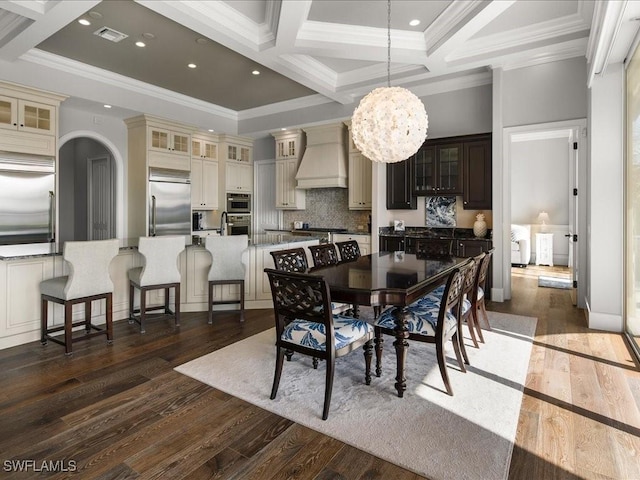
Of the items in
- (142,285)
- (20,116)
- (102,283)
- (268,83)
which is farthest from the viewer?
(268,83)

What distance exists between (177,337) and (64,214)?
5.43m

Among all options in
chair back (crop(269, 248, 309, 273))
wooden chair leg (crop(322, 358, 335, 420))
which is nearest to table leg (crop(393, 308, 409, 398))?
wooden chair leg (crop(322, 358, 335, 420))

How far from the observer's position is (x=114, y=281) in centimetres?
425

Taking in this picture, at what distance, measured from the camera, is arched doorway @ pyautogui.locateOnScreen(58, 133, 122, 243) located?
6383 mm

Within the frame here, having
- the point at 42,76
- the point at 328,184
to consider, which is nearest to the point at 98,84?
the point at 42,76

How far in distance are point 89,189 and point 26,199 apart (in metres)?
2.61

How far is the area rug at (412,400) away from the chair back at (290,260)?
2.55ft

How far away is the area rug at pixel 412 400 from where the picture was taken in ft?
6.39

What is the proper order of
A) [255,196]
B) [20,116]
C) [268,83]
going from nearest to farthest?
1. [20,116]
2. [268,83]
3. [255,196]

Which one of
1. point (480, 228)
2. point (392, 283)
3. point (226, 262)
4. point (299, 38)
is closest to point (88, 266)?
point (226, 262)

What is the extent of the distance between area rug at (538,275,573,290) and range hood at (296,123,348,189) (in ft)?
12.6

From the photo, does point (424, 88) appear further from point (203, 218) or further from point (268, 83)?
point (203, 218)

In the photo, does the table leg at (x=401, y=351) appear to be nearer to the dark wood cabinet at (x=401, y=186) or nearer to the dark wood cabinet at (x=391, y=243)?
the dark wood cabinet at (x=391, y=243)

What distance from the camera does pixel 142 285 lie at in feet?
13.1
